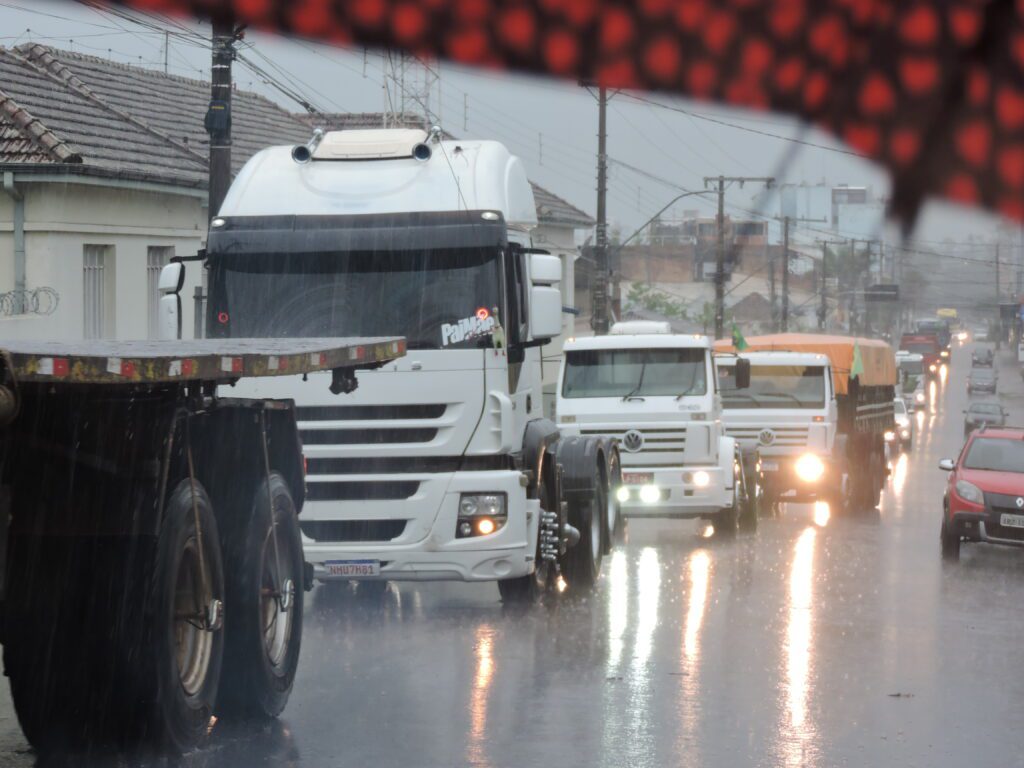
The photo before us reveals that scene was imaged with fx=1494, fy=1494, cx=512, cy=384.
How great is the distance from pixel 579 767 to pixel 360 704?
76.1 inches

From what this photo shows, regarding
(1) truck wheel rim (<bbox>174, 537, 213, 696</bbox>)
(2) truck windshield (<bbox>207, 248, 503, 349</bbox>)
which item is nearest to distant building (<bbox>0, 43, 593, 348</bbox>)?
(2) truck windshield (<bbox>207, 248, 503, 349</bbox>)

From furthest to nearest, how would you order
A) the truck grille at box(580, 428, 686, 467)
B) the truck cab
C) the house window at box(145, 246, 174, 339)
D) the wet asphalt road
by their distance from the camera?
the house window at box(145, 246, 174, 339) → the truck grille at box(580, 428, 686, 467) → the wet asphalt road → the truck cab

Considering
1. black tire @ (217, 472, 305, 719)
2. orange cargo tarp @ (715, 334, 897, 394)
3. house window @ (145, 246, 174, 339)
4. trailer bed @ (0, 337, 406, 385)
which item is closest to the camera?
trailer bed @ (0, 337, 406, 385)

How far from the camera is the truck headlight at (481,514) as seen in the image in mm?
11086

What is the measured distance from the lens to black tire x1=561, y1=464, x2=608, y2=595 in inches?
539

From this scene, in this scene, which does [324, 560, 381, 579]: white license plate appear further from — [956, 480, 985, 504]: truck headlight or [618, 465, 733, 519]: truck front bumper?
[956, 480, 985, 504]: truck headlight

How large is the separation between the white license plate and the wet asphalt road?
1.59 ft

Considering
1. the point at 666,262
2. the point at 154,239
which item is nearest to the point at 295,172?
the point at 666,262

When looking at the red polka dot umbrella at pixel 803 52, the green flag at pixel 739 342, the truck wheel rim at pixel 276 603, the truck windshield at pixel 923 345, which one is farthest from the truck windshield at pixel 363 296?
the green flag at pixel 739 342

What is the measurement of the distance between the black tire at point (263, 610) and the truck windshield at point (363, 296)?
257 centimetres

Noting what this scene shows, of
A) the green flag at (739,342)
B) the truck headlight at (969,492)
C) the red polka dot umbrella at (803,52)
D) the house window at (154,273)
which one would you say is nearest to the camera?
the red polka dot umbrella at (803,52)

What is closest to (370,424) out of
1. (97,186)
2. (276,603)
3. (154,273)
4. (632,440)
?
(276,603)

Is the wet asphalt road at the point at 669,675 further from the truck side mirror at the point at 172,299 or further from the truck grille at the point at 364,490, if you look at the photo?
the truck side mirror at the point at 172,299

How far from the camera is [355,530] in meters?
11.2
